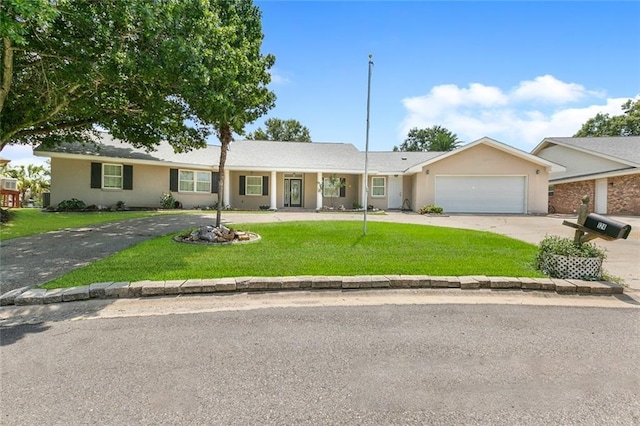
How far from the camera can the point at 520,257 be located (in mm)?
7004

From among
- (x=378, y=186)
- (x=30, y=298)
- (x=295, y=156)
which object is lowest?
(x=30, y=298)

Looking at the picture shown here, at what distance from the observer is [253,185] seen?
66.5ft

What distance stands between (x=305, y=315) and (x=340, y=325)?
0.51 metres

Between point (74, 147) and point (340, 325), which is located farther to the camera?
point (74, 147)

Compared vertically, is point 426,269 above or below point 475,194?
below

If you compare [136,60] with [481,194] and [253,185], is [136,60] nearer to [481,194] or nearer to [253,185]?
[253,185]

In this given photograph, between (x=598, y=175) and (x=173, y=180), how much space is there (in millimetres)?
25394

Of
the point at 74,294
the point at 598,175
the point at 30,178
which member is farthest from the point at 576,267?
the point at 30,178

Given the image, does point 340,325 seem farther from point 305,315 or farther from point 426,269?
point 426,269

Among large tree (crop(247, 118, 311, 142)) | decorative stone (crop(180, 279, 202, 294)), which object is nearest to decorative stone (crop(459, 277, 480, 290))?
decorative stone (crop(180, 279, 202, 294))

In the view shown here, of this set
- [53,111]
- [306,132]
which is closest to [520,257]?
[53,111]

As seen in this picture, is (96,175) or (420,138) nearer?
(96,175)

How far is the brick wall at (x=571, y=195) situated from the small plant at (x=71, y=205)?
2849 cm

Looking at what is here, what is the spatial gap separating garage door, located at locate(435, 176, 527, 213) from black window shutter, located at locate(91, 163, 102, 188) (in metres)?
18.7
